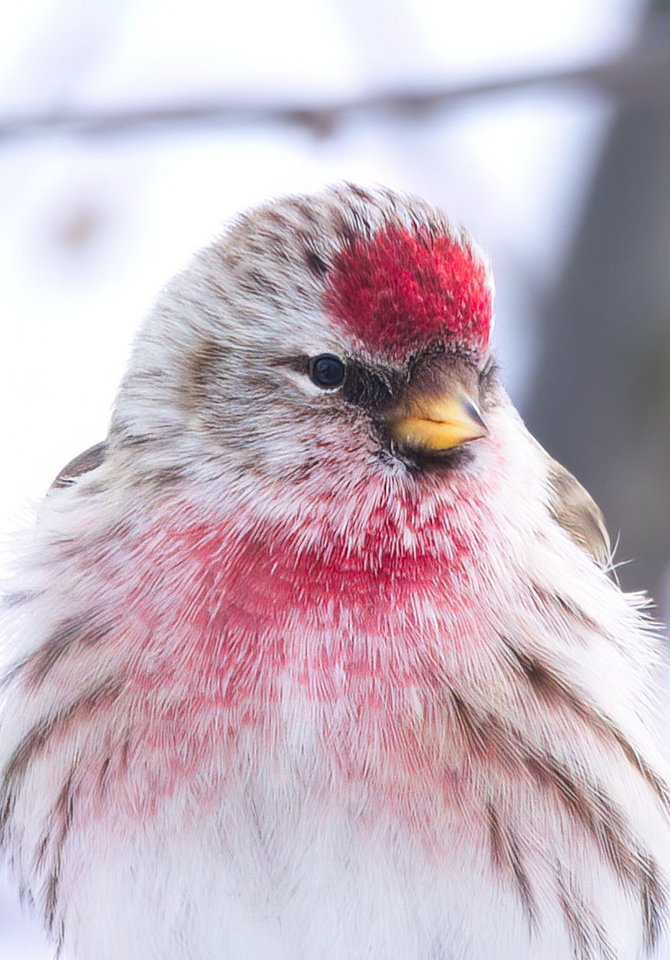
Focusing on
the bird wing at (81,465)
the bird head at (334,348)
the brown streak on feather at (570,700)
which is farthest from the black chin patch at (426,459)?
the bird wing at (81,465)

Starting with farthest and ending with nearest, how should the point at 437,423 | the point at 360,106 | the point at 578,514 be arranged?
the point at 578,514 < the point at 437,423 < the point at 360,106

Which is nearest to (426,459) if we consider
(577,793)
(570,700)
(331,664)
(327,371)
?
(327,371)

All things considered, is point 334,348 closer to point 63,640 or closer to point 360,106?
point 360,106

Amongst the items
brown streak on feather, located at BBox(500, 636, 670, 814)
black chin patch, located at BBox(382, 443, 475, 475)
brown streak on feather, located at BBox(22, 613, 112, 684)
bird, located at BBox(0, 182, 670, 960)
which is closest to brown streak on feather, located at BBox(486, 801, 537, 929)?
bird, located at BBox(0, 182, 670, 960)

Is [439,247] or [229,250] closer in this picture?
[439,247]

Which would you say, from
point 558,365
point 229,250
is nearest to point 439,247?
point 229,250

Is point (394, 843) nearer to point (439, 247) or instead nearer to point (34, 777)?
point (34, 777)

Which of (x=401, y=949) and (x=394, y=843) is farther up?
(x=394, y=843)

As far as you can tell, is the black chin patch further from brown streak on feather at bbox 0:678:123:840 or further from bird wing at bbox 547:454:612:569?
brown streak on feather at bbox 0:678:123:840
